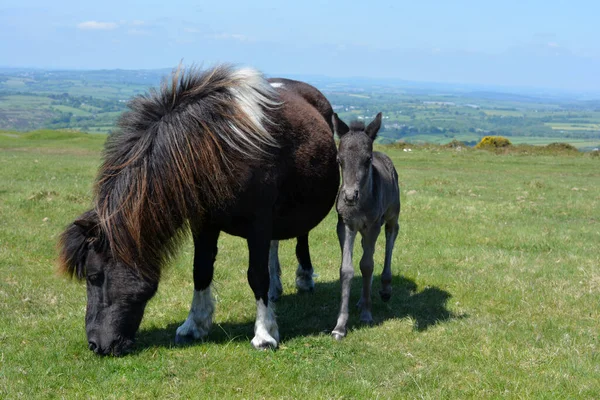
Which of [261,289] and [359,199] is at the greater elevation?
[359,199]

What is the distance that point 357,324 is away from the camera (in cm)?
770

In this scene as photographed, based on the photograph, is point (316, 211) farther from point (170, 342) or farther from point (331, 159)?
point (170, 342)

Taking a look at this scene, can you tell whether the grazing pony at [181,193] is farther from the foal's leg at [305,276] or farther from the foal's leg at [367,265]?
the foal's leg at [305,276]

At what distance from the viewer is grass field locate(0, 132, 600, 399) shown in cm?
556

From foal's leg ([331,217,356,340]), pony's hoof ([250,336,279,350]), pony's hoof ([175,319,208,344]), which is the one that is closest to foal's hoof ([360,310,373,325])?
foal's leg ([331,217,356,340])

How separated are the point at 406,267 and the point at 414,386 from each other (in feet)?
16.5

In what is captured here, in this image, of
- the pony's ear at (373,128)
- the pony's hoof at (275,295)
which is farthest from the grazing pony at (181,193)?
the pony's hoof at (275,295)

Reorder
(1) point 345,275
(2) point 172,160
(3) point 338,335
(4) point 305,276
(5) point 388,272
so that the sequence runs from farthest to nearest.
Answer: (4) point 305,276 → (5) point 388,272 → (1) point 345,275 → (3) point 338,335 → (2) point 172,160

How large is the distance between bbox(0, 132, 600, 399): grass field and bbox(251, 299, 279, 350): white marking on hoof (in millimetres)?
122

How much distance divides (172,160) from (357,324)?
3298 millimetres

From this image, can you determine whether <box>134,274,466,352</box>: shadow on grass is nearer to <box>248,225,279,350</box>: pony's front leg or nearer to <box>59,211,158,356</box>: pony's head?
<box>248,225,279,350</box>: pony's front leg

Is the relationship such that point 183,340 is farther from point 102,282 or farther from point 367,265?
point 367,265

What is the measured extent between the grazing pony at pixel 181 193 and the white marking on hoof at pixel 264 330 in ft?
0.04

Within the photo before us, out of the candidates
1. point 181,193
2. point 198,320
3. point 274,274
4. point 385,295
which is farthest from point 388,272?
point 181,193
